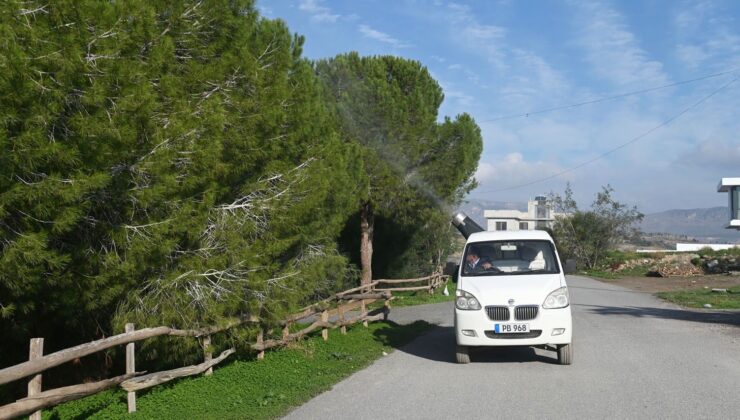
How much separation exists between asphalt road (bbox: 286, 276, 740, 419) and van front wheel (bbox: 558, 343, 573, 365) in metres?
A: 0.17

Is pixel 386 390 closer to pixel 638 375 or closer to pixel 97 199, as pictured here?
pixel 638 375

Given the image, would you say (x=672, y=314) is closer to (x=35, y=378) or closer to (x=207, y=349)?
(x=207, y=349)

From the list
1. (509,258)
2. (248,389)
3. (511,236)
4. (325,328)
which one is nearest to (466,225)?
(325,328)

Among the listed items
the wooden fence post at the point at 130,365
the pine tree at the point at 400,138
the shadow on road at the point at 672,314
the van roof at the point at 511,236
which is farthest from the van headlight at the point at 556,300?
the pine tree at the point at 400,138

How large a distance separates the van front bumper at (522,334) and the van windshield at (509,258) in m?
1.28

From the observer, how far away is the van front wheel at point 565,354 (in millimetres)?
10555

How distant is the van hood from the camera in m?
10.6

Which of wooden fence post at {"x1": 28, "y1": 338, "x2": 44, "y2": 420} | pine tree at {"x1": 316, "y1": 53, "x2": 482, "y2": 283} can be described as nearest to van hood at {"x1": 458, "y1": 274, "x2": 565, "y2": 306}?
wooden fence post at {"x1": 28, "y1": 338, "x2": 44, "y2": 420}

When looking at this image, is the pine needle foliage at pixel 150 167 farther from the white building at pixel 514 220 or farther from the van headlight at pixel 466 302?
the white building at pixel 514 220

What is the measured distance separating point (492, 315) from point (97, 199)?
19.4 ft

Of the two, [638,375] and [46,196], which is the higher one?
[46,196]

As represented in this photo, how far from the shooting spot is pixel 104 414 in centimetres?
763

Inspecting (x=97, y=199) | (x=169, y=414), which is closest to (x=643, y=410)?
(x=169, y=414)

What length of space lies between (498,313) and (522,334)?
463mm
